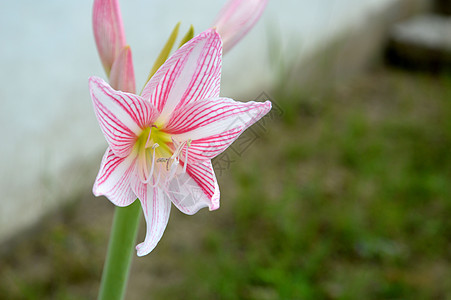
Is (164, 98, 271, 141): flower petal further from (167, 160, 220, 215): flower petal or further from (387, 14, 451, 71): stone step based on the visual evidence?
(387, 14, 451, 71): stone step

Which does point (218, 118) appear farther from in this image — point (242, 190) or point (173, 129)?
point (242, 190)

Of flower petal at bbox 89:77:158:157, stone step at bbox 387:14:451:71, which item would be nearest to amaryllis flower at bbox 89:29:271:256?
flower petal at bbox 89:77:158:157

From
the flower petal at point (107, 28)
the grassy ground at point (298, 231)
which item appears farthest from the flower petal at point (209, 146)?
the grassy ground at point (298, 231)

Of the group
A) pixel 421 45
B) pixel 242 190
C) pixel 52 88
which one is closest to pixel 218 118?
pixel 52 88

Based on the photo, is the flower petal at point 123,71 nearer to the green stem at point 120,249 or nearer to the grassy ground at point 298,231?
the green stem at point 120,249

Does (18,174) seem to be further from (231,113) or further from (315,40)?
(315,40)

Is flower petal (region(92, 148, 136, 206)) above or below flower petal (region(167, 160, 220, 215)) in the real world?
above
